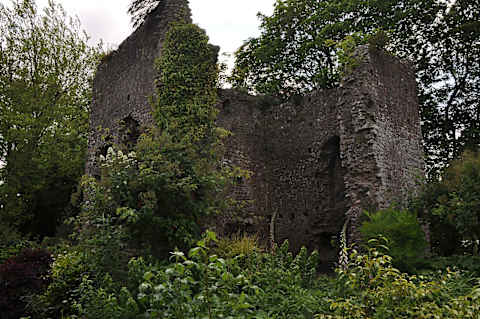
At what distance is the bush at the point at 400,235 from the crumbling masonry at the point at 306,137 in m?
1.04

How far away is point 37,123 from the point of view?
17.7 m

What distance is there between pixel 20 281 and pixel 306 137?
8644 millimetres

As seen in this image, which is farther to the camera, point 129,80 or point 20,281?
point 129,80

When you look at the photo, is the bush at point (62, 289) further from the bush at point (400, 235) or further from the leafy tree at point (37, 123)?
the leafy tree at point (37, 123)

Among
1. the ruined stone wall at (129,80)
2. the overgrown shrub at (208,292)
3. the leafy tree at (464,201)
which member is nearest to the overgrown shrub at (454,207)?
the leafy tree at (464,201)

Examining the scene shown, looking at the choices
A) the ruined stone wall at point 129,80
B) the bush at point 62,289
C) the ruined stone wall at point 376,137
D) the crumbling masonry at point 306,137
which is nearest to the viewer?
the bush at point 62,289

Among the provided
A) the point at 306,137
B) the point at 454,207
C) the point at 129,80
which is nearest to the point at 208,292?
the point at 454,207

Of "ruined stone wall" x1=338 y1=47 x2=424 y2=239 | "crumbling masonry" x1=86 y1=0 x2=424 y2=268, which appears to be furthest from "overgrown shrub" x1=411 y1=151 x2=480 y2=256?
"crumbling masonry" x1=86 y1=0 x2=424 y2=268

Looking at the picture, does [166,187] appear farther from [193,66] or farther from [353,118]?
[353,118]

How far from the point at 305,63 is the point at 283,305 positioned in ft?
50.9

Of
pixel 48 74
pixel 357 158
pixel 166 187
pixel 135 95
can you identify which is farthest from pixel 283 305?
pixel 48 74

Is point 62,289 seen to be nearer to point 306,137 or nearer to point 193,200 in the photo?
point 193,200

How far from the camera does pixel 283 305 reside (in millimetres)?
5016

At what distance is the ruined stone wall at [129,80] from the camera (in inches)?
461
